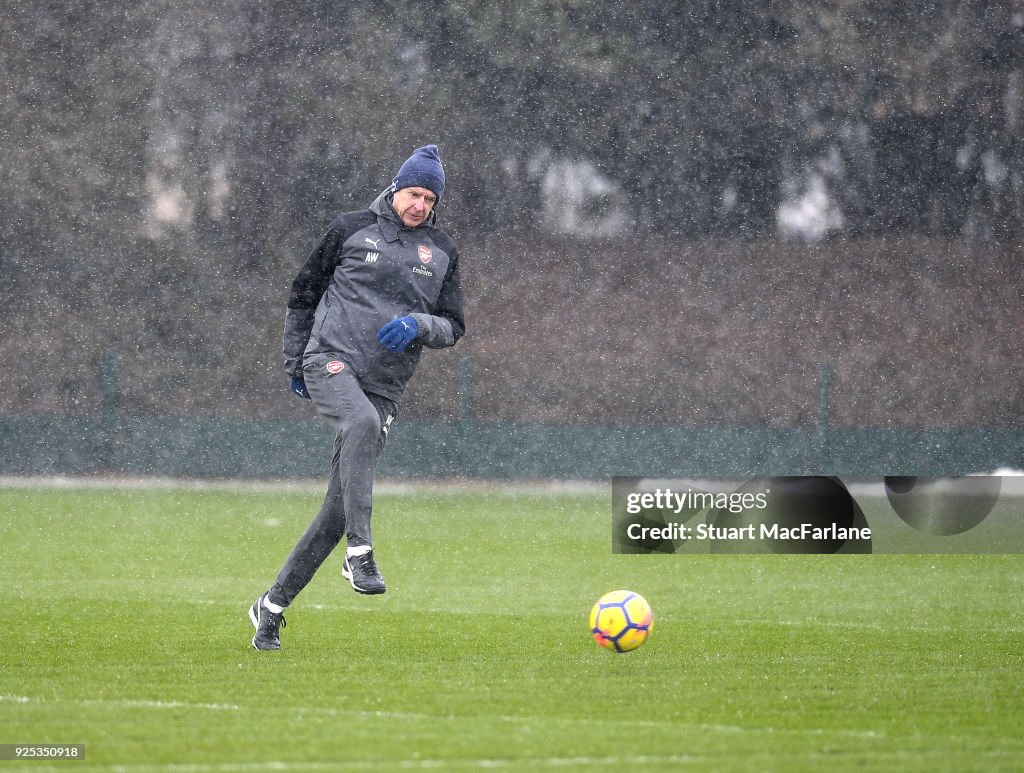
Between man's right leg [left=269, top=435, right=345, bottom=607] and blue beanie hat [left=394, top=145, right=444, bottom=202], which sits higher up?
blue beanie hat [left=394, top=145, right=444, bottom=202]

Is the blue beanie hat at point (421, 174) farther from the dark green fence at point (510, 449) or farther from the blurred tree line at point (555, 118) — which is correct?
the blurred tree line at point (555, 118)

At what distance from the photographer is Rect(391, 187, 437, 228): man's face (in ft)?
20.6

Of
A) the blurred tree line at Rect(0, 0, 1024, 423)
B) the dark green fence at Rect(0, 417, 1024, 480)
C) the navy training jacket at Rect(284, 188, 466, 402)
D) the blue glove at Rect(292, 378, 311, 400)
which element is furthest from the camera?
the blurred tree line at Rect(0, 0, 1024, 423)

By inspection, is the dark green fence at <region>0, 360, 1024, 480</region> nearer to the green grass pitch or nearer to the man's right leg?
the green grass pitch

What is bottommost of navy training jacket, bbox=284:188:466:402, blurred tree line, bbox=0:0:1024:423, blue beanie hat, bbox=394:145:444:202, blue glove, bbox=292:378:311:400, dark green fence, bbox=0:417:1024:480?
blue glove, bbox=292:378:311:400

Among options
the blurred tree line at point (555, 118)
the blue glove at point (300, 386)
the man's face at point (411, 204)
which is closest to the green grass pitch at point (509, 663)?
the blue glove at point (300, 386)

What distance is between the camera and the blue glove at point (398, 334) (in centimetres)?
602

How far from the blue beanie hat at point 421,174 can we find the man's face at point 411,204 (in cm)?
2

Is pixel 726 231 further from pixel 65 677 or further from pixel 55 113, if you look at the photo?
pixel 65 677

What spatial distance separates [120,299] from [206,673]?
658 inches

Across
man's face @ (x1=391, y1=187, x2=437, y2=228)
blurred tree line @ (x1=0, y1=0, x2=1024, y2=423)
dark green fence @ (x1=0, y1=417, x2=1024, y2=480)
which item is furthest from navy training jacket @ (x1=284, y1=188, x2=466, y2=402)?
blurred tree line @ (x1=0, y1=0, x2=1024, y2=423)

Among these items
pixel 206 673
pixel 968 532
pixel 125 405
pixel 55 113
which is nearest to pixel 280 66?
pixel 55 113

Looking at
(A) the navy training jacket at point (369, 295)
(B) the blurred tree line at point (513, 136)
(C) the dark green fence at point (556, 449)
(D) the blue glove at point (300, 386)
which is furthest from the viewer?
(B) the blurred tree line at point (513, 136)

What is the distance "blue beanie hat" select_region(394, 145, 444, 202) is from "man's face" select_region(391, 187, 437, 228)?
0.08ft
